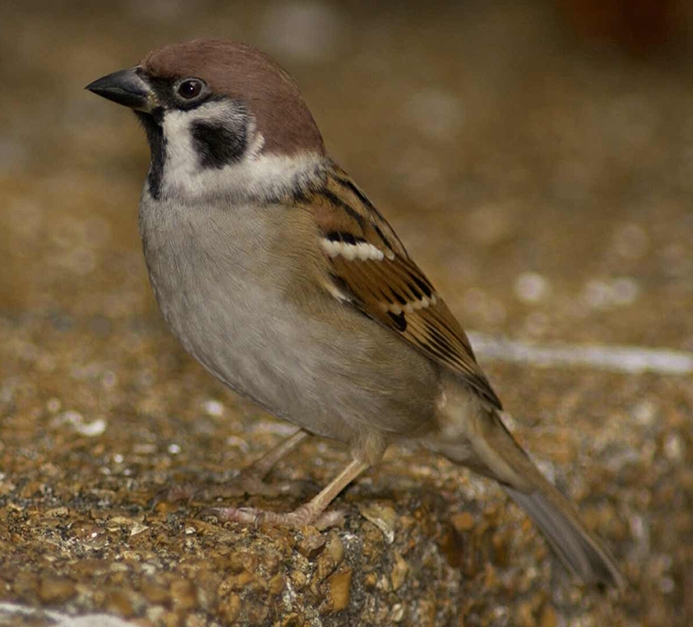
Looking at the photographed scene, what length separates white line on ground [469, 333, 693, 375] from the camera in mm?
4219

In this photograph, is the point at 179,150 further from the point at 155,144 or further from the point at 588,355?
the point at 588,355

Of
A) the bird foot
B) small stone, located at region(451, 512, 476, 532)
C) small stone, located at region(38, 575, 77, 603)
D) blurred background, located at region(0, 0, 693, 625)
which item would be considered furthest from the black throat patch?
small stone, located at region(451, 512, 476, 532)

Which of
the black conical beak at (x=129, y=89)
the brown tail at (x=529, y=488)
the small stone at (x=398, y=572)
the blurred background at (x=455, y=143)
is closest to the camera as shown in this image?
the black conical beak at (x=129, y=89)

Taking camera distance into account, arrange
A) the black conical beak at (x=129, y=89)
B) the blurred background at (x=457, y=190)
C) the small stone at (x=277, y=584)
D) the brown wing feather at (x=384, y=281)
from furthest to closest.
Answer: the blurred background at (x=457, y=190), the brown wing feather at (x=384, y=281), the black conical beak at (x=129, y=89), the small stone at (x=277, y=584)

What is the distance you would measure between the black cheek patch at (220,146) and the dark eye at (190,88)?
9cm

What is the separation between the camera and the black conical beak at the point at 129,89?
9.48 ft

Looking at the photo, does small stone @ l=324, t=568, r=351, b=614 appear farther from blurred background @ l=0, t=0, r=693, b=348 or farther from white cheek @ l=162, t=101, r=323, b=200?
blurred background @ l=0, t=0, r=693, b=348

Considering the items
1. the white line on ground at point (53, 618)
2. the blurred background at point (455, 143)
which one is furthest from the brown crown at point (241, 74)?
the blurred background at point (455, 143)

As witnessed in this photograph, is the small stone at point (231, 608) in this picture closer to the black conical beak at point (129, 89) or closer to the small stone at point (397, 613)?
the small stone at point (397, 613)

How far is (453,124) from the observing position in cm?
668

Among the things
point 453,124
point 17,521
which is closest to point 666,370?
point 17,521

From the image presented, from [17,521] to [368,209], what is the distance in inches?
43.0

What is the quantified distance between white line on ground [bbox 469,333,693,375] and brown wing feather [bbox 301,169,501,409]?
103 cm

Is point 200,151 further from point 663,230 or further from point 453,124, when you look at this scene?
point 453,124
